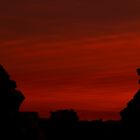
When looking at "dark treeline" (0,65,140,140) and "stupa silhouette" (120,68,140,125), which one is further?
"stupa silhouette" (120,68,140,125)

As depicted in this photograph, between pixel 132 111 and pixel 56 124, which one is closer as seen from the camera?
pixel 132 111

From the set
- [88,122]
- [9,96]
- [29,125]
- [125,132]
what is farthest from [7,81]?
[88,122]

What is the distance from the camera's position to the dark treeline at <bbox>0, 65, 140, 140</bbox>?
87.8 metres

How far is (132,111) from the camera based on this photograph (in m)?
113

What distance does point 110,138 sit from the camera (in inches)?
5630

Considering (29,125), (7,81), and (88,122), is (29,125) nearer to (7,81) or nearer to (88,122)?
(7,81)

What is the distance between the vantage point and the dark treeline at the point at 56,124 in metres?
87.8

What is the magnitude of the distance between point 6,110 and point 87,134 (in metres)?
64.6

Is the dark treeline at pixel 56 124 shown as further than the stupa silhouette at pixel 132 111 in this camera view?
No

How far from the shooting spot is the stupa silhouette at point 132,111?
112 metres

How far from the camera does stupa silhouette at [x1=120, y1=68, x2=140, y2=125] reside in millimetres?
112062

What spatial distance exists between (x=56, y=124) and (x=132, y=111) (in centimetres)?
3647

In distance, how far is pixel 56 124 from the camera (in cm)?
14800

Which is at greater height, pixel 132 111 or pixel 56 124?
pixel 132 111
